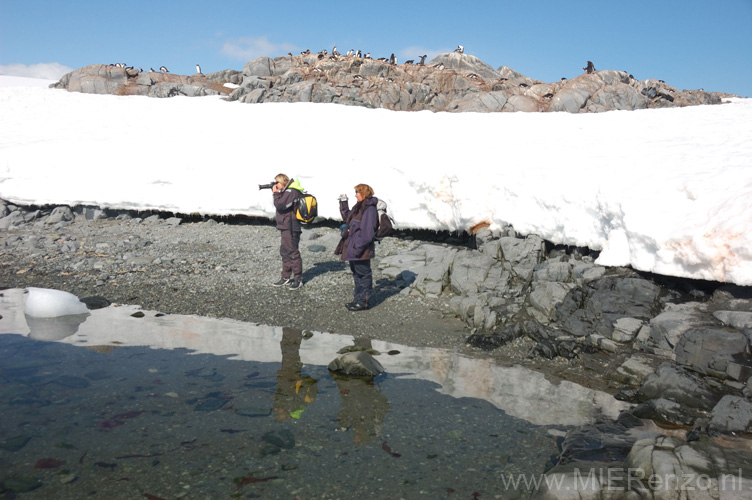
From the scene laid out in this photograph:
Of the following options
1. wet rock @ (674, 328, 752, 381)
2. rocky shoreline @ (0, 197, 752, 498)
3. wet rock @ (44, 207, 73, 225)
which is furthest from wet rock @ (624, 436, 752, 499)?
wet rock @ (44, 207, 73, 225)

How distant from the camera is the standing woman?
936cm

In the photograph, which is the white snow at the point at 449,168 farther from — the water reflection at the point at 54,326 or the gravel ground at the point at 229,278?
the water reflection at the point at 54,326

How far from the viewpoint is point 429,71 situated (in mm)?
50062

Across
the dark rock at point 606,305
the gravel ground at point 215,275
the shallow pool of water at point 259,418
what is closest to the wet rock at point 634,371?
the shallow pool of water at point 259,418

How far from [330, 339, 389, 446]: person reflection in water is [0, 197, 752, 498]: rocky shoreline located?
73.8 inches

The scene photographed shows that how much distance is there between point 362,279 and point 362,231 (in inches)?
37.0

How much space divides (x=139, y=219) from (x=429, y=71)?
39.7 metres

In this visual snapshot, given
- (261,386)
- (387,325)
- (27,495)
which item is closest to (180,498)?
(27,495)

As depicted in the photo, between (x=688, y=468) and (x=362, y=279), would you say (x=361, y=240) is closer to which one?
(x=362, y=279)

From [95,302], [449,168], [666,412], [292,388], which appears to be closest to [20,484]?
[292,388]

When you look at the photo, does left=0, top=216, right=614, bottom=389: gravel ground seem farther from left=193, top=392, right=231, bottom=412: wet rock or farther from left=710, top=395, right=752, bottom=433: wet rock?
left=193, top=392, right=231, bottom=412: wet rock

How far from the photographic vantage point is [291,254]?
10.6 m

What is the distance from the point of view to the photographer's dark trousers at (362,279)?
959cm

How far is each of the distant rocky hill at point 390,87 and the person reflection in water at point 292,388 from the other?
102 ft
